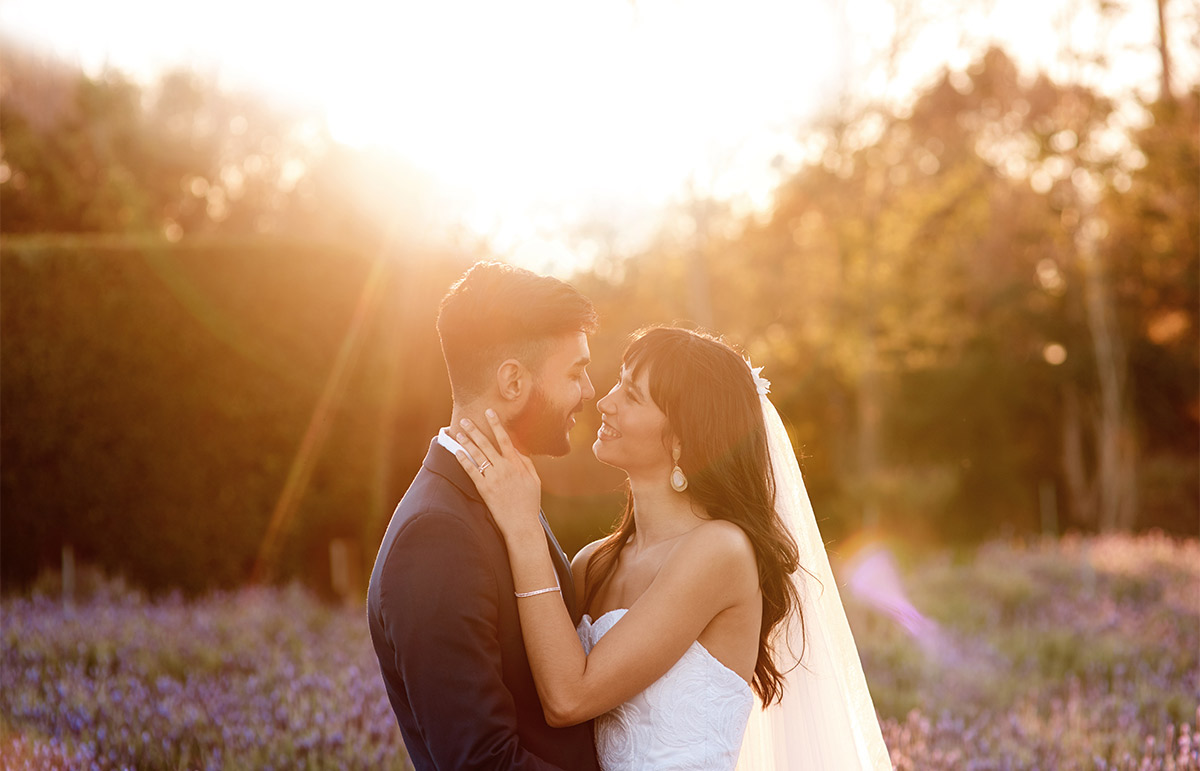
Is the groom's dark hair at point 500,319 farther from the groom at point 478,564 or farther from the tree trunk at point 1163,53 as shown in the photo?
the tree trunk at point 1163,53

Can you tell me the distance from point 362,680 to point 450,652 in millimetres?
3550

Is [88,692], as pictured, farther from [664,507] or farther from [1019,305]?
[1019,305]

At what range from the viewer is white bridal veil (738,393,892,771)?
11.1 feet

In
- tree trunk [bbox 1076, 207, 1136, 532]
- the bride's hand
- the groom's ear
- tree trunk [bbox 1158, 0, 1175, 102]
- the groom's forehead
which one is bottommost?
tree trunk [bbox 1076, 207, 1136, 532]

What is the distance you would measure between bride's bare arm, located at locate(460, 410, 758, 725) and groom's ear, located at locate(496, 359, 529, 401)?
0.31 ft

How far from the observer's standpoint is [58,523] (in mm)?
9031

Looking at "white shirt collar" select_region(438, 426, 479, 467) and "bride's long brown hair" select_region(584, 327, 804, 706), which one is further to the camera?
"bride's long brown hair" select_region(584, 327, 804, 706)

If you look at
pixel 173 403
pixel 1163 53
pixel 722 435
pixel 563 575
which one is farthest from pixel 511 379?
pixel 1163 53

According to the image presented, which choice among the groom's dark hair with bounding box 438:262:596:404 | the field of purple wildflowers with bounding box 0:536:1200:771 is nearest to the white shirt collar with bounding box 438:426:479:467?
the groom's dark hair with bounding box 438:262:596:404

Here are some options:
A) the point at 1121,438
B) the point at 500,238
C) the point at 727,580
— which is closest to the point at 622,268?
the point at 500,238

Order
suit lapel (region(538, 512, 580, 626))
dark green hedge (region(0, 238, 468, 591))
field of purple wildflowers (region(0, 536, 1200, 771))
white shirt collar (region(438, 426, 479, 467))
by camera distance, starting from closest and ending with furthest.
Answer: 1. white shirt collar (region(438, 426, 479, 467))
2. suit lapel (region(538, 512, 580, 626))
3. field of purple wildflowers (region(0, 536, 1200, 771))
4. dark green hedge (region(0, 238, 468, 591))

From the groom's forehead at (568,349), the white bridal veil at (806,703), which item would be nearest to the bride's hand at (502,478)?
the groom's forehead at (568,349)

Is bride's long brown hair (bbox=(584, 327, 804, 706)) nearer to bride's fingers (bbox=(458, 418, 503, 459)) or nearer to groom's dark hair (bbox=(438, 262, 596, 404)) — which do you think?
groom's dark hair (bbox=(438, 262, 596, 404))

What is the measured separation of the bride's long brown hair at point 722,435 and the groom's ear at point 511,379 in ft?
1.73
